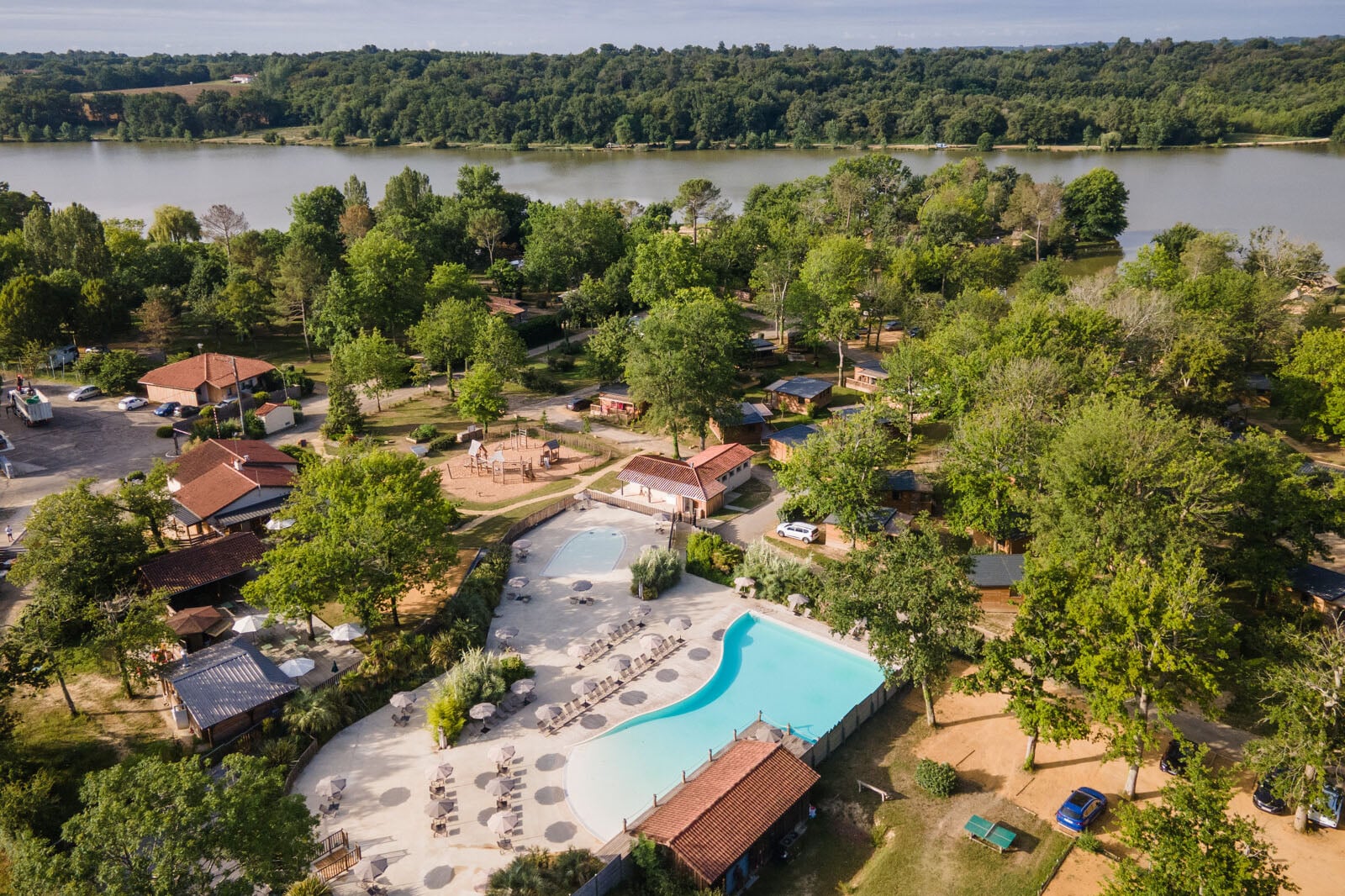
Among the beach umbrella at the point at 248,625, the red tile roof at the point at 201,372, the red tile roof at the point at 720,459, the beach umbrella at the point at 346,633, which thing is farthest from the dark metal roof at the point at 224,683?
the red tile roof at the point at 201,372

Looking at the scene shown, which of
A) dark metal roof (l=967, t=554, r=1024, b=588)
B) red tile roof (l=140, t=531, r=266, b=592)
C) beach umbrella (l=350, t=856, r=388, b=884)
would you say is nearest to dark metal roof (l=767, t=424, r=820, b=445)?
dark metal roof (l=967, t=554, r=1024, b=588)

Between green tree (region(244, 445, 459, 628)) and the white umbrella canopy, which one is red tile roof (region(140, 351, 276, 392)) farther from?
the white umbrella canopy

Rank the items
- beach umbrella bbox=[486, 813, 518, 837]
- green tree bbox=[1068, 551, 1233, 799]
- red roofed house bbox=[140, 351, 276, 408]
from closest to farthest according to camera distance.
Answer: beach umbrella bbox=[486, 813, 518, 837]
green tree bbox=[1068, 551, 1233, 799]
red roofed house bbox=[140, 351, 276, 408]

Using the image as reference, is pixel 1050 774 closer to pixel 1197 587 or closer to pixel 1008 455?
pixel 1197 587

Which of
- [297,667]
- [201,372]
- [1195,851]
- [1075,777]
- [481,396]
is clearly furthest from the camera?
[201,372]

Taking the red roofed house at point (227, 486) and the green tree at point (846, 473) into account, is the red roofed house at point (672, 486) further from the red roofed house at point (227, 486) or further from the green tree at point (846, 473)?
the red roofed house at point (227, 486)

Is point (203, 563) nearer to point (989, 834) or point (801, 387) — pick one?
point (989, 834)

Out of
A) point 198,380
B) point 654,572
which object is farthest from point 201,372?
point 654,572
